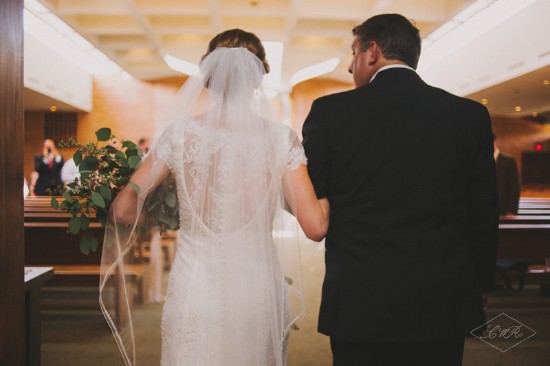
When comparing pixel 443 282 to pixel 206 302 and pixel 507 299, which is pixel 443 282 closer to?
pixel 206 302

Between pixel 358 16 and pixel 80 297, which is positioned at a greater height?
pixel 358 16

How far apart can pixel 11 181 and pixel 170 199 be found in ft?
1.99

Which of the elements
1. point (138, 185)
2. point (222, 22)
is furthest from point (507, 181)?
point (222, 22)

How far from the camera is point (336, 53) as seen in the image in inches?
511

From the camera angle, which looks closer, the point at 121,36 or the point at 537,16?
the point at 537,16

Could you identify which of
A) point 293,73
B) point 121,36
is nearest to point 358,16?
point 293,73

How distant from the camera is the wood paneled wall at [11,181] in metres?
1.61

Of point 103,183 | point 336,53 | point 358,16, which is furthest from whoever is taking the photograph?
point 336,53

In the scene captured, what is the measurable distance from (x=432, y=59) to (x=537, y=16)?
4.74m

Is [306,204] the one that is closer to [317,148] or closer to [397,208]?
[317,148]

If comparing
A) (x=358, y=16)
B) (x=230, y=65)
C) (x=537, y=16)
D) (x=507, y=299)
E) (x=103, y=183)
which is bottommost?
(x=507, y=299)

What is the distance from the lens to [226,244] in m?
1.83

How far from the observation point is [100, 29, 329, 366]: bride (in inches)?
71.3

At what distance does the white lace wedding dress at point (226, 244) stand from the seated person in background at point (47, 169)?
348 inches
